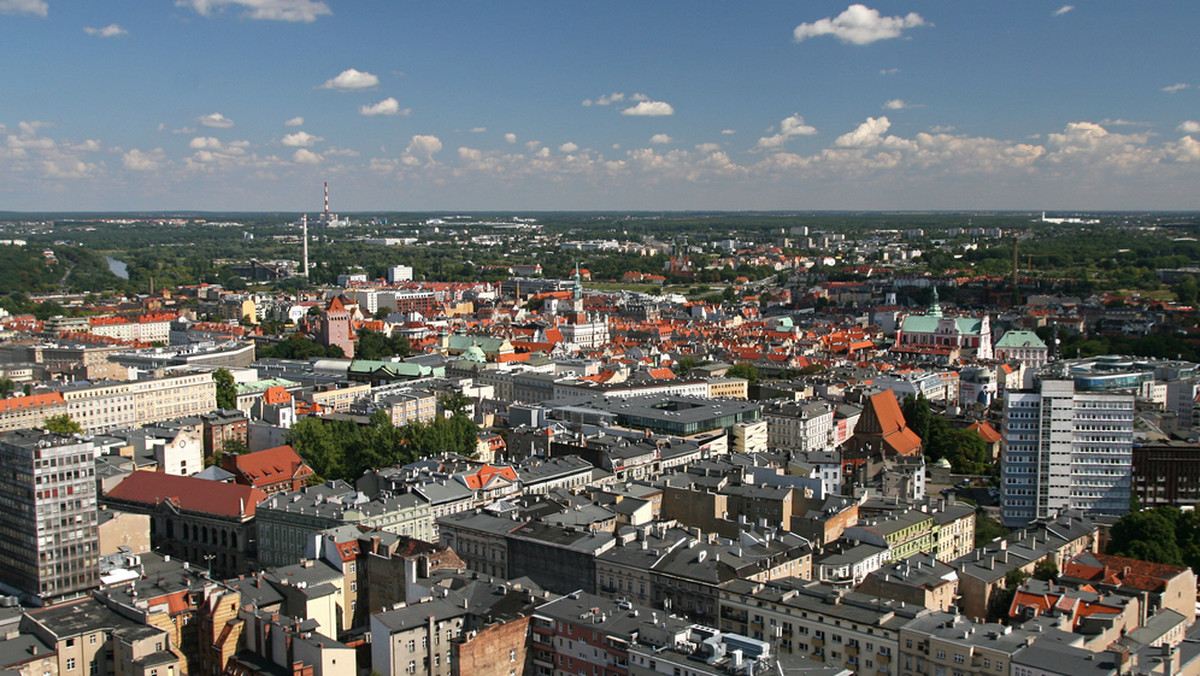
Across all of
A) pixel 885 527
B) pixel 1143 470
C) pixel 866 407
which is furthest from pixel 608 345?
pixel 885 527

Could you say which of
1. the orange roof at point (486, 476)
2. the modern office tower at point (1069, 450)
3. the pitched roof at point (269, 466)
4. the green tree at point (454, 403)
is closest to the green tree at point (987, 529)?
the modern office tower at point (1069, 450)


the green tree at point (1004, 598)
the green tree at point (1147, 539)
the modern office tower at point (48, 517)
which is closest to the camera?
the green tree at point (1004, 598)

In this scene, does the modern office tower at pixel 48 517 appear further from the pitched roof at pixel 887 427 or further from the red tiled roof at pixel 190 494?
the pitched roof at pixel 887 427

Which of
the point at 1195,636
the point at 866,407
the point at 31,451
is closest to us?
the point at 1195,636

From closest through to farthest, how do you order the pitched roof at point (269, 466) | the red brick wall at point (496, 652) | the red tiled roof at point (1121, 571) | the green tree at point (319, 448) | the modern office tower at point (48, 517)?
1. the red brick wall at point (496, 652)
2. the modern office tower at point (48, 517)
3. the red tiled roof at point (1121, 571)
4. the pitched roof at point (269, 466)
5. the green tree at point (319, 448)

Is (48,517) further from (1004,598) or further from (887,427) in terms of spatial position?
(887,427)

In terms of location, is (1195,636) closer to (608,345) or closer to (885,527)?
(885,527)
